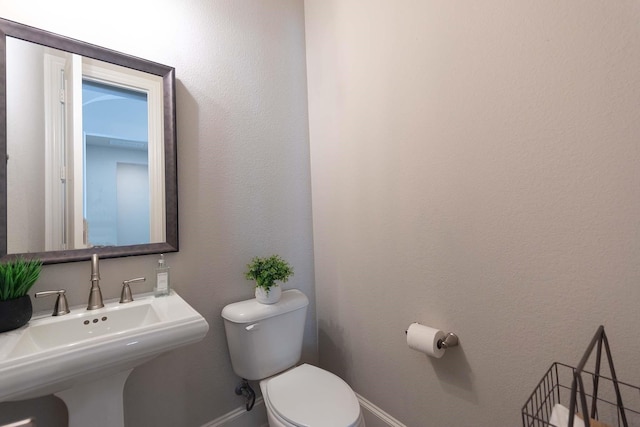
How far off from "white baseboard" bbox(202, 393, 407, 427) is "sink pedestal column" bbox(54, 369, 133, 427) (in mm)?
591

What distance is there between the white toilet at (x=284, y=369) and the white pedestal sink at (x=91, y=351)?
0.35 metres

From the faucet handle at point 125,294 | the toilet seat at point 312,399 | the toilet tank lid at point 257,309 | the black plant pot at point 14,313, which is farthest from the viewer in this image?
the toilet tank lid at point 257,309

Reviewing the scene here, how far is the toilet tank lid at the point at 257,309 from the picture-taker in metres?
1.24

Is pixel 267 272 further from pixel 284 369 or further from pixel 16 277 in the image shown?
pixel 16 277

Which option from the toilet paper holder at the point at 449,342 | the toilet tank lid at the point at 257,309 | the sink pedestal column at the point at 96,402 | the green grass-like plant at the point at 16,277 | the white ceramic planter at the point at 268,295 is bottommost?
the sink pedestal column at the point at 96,402

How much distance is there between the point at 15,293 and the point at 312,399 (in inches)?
42.5

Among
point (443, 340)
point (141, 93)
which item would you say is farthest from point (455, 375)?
point (141, 93)

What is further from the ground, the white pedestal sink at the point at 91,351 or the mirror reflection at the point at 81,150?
the mirror reflection at the point at 81,150

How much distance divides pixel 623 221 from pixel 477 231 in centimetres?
36

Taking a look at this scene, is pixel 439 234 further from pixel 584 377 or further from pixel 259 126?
pixel 259 126

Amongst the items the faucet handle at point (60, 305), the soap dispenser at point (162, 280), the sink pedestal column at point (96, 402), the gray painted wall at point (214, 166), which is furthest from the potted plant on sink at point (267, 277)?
the faucet handle at point (60, 305)

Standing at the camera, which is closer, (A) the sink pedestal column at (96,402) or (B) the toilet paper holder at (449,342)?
(A) the sink pedestal column at (96,402)

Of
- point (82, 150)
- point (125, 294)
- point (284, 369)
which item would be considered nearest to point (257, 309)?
point (284, 369)

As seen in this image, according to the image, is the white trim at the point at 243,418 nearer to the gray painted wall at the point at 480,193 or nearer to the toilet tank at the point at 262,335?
the toilet tank at the point at 262,335
